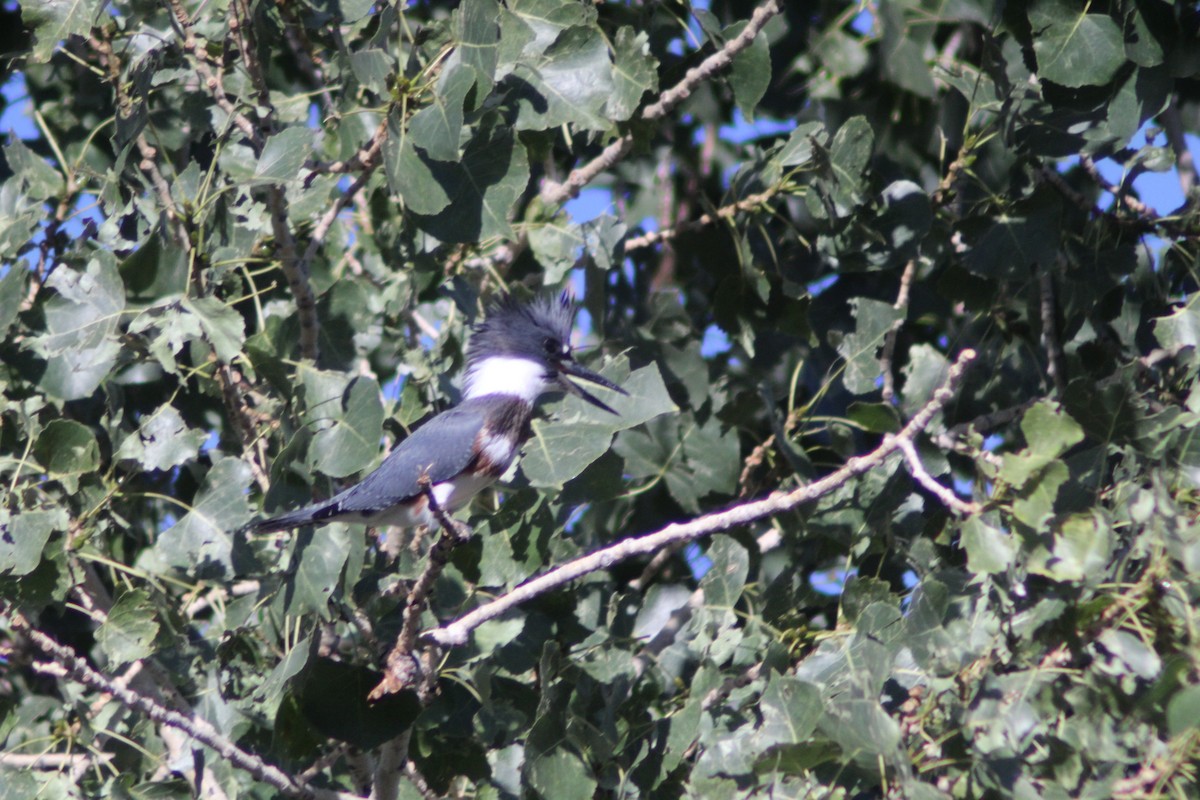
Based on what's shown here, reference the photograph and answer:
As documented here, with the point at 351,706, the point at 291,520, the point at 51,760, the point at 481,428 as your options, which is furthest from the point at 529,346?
the point at 51,760

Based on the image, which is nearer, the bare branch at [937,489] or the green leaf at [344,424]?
the bare branch at [937,489]

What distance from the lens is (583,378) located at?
3.51m

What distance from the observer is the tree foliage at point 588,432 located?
220cm

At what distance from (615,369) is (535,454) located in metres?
0.31

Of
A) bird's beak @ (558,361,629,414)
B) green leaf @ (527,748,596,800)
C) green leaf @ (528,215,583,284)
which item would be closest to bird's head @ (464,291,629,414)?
bird's beak @ (558,361,629,414)

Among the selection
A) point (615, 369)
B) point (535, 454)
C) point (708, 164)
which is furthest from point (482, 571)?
point (708, 164)

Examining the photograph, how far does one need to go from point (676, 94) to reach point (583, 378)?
0.78 metres

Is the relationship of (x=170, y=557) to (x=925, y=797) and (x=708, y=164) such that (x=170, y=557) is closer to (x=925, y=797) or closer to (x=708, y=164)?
(x=925, y=797)

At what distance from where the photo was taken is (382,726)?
273cm

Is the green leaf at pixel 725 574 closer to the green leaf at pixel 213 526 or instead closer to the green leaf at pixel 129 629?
the green leaf at pixel 213 526

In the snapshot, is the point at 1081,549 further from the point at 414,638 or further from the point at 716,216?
the point at 716,216

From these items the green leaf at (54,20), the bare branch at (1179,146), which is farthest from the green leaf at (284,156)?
the bare branch at (1179,146)

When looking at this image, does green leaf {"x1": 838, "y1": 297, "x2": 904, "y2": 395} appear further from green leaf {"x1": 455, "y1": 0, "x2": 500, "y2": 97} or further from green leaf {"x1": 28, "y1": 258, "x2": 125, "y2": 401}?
green leaf {"x1": 28, "y1": 258, "x2": 125, "y2": 401}

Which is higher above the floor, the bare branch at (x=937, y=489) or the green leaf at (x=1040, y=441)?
the green leaf at (x=1040, y=441)
